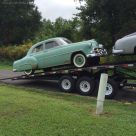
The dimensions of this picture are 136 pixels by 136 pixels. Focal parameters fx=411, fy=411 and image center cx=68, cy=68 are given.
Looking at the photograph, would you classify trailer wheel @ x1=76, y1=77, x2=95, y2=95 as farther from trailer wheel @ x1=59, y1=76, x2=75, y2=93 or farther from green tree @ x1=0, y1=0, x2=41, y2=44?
green tree @ x1=0, y1=0, x2=41, y2=44

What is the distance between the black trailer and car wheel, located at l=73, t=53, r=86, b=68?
12.8 inches

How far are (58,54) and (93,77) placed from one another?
2140 millimetres

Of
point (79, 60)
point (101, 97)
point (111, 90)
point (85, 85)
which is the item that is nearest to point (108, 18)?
point (79, 60)

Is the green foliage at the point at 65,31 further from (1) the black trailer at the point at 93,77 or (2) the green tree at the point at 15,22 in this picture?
(1) the black trailer at the point at 93,77

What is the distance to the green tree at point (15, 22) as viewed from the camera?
133ft

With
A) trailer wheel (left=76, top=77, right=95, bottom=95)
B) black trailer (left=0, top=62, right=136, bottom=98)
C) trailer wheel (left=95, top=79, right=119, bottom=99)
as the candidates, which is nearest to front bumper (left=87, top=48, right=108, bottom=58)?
black trailer (left=0, top=62, right=136, bottom=98)

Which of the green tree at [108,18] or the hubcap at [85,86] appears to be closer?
the hubcap at [85,86]

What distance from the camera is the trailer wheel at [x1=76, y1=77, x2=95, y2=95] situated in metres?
16.3

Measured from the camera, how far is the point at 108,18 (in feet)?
90.8

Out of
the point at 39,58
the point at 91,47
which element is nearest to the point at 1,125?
the point at 91,47

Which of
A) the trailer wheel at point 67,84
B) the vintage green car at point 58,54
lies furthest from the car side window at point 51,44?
the trailer wheel at point 67,84

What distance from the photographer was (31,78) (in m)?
19.2

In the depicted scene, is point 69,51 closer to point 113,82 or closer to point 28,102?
point 113,82

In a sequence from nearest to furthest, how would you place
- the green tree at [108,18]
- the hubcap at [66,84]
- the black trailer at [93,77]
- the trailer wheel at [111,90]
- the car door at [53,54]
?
the trailer wheel at [111,90]
the black trailer at [93,77]
the hubcap at [66,84]
the car door at [53,54]
the green tree at [108,18]
